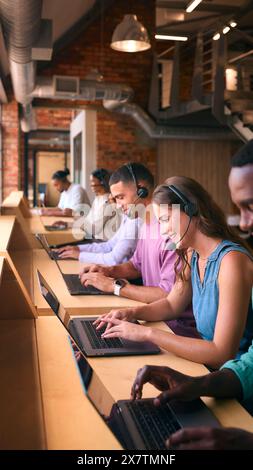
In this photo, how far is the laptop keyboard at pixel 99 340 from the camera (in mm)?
1875

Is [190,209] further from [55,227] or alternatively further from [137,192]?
[55,227]

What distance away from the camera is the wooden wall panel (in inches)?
361

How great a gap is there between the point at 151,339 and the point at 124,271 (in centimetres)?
133

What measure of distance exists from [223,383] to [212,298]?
1.56 feet

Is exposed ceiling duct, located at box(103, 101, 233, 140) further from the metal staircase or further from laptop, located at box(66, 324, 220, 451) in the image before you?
laptop, located at box(66, 324, 220, 451)

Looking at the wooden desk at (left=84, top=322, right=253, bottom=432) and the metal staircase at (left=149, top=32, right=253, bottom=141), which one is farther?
the metal staircase at (left=149, top=32, right=253, bottom=141)

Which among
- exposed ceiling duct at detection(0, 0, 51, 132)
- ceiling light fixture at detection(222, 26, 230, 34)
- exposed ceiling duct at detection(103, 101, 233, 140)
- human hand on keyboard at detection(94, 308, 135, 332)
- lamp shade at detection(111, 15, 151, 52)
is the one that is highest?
ceiling light fixture at detection(222, 26, 230, 34)

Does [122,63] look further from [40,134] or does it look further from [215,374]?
[215,374]

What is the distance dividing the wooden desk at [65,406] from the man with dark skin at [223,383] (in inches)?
5.7

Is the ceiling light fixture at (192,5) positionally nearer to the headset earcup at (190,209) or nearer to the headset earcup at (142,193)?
the headset earcup at (142,193)

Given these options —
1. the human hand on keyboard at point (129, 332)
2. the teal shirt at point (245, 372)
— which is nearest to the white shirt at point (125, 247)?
the human hand on keyboard at point (129, 332)

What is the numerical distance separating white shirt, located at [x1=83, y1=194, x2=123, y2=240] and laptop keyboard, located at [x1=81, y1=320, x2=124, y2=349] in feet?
9.94

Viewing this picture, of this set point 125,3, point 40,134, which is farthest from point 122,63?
point 40,134

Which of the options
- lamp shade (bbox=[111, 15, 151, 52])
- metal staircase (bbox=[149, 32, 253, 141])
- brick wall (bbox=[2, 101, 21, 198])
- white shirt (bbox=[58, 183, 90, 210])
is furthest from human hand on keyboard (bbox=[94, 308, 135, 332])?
brick wall (bbox=[2, 101, 21, 198])
